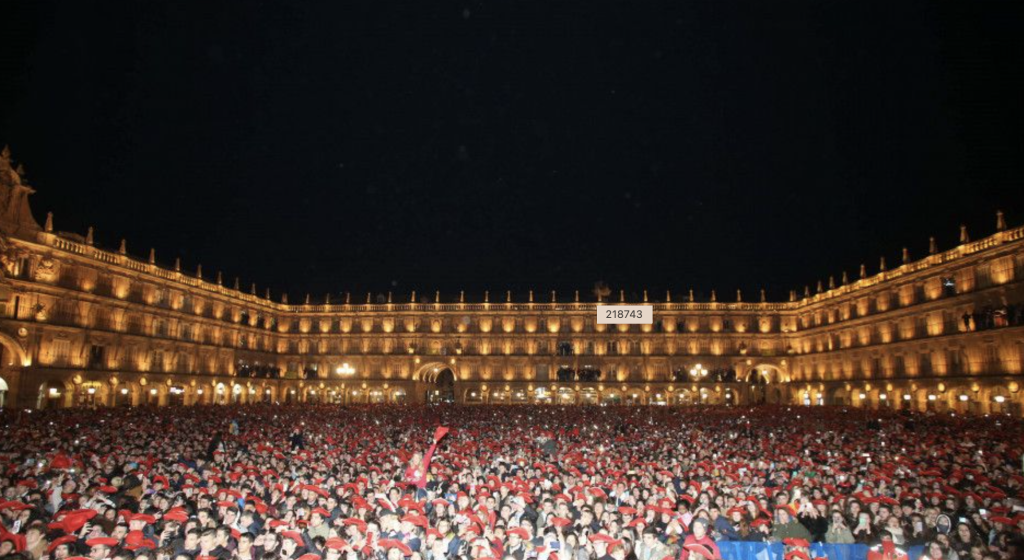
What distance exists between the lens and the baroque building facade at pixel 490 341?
42.4 metres

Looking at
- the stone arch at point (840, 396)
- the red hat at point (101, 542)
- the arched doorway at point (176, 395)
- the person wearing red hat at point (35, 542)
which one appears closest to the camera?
the person wearing red hat at point (35, 542)

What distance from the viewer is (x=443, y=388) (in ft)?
258

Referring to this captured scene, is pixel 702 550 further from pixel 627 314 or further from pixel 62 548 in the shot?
pixel 627 314

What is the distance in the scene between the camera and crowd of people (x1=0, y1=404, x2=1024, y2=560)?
10.3m

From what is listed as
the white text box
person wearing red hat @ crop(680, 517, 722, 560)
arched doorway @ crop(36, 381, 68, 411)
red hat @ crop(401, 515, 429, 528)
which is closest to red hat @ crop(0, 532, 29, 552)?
red hat @ crop(401, 515, 429, 528)

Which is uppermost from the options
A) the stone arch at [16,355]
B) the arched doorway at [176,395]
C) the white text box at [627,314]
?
the white text box at [627,314]

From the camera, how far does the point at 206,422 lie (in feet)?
92.7

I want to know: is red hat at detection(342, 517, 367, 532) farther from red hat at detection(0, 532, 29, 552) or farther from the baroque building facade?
the baroque building facade

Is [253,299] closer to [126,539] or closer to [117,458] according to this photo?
[117,458]

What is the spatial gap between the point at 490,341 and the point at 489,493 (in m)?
59.8

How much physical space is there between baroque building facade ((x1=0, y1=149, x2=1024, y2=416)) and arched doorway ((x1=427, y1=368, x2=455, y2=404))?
293 mm

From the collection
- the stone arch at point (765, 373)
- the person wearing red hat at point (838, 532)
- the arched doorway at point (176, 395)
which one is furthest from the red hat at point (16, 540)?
the stone arch at point (765, 373)

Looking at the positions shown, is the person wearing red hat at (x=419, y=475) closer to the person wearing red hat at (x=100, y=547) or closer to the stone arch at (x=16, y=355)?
the person wearing red hat at (x=100, y=547)

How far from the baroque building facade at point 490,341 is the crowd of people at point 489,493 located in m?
19.5
